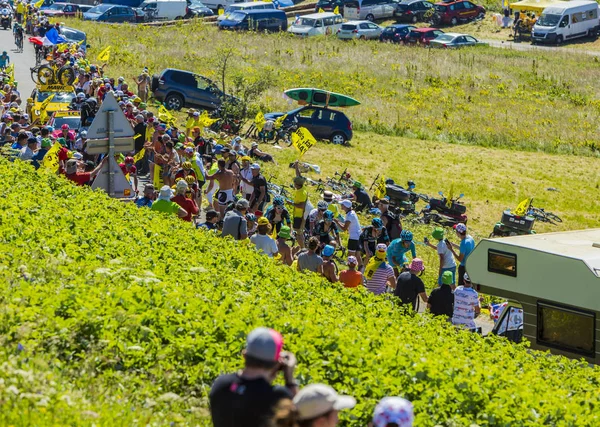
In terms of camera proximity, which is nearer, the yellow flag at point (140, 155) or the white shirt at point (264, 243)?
the white shirt at point (264, 243)

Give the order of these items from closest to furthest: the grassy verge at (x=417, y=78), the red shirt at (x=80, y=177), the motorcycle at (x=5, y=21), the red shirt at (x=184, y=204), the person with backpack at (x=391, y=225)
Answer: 1. the red shirt at (x=184, y=204)
2. the red shirt at (x=80, y=177)
3. the person with backpack at (x=391, y=225)
4. the grassy verge at (x=417, y=78)
5. the motorcycle at (x=5, y=21)

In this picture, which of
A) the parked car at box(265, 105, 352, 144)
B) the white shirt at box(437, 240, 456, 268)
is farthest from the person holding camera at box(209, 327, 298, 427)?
the parked car at box(265, 105, 352, 144)

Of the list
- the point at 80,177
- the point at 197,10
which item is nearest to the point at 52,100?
the point at 80,177

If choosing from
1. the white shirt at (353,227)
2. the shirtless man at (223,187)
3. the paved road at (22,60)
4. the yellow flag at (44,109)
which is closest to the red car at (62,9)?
the paved road at (22,60)

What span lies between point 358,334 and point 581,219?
72.7 feet

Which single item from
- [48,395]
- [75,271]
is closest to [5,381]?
[48,395]

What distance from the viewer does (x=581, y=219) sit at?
96.4 feet

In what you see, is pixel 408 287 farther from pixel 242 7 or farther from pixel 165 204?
pixel 242 7

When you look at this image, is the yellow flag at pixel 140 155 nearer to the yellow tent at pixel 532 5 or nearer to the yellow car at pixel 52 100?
the yellow car at pixel 52 100

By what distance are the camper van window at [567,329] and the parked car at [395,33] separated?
158 feet

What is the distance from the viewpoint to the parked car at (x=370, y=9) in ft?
218

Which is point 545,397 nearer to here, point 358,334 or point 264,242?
point 358,334

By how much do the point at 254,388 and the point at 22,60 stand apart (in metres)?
37.0

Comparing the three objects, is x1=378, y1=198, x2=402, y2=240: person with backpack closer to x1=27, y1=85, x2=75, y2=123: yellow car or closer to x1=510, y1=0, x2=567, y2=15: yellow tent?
x1=27, y1=85, x2=75, y2=123: yellow car
